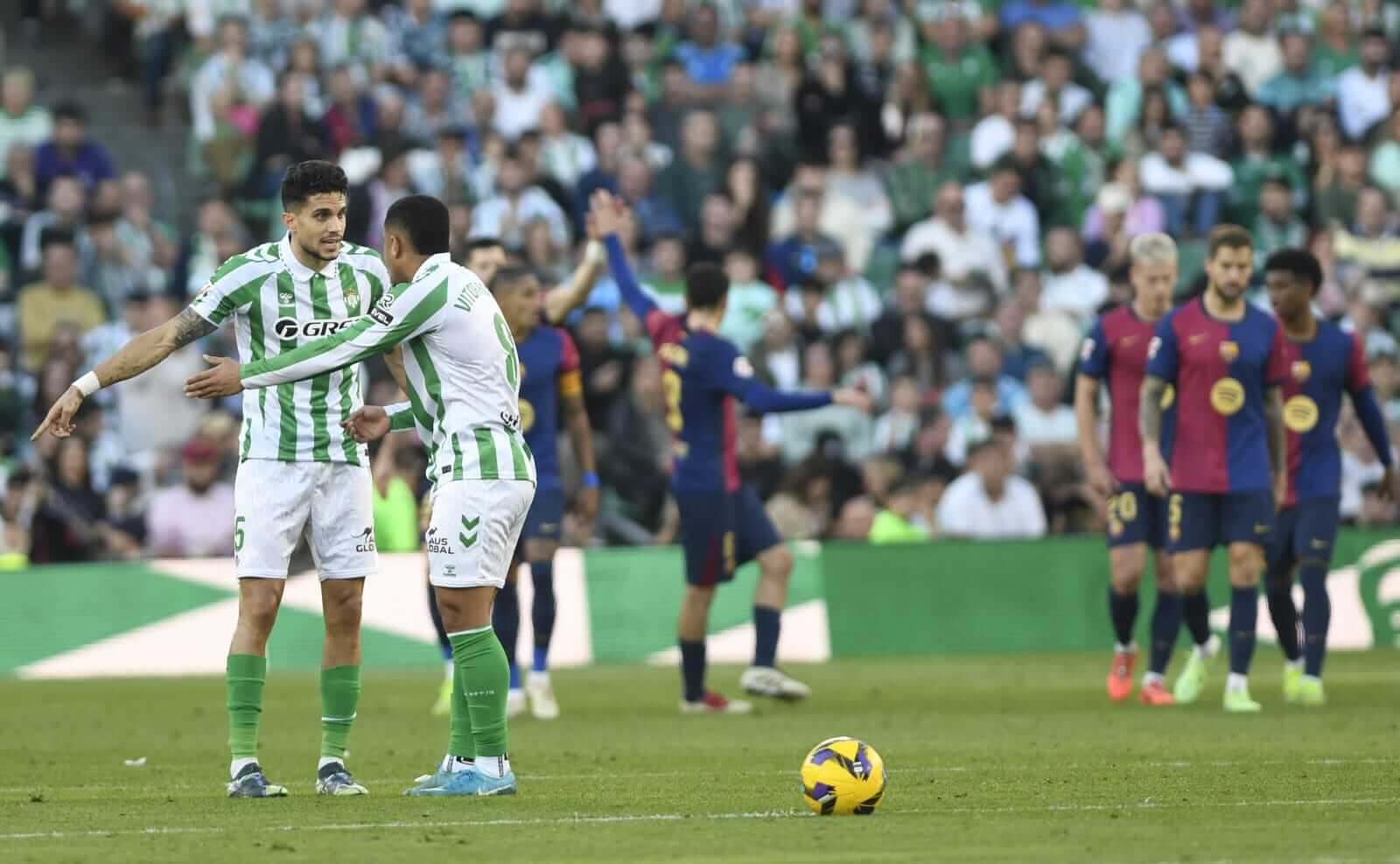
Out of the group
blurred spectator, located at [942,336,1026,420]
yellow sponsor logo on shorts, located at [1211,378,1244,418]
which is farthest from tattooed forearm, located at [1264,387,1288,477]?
blurred spectator, located at [942,336,1026,420]

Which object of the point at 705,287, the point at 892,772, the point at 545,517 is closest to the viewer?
the point at 892,772

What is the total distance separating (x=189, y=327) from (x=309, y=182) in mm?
782

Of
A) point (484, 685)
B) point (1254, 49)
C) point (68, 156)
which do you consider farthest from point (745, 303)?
point (484, 685)

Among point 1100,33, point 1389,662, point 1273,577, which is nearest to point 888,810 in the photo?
point 1273,577

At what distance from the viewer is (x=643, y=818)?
28.5 feet

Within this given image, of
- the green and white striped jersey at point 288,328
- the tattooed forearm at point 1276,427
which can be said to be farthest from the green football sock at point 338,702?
the tattooed forearm at point 1276,427

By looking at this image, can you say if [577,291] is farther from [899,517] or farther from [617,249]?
[899,517]

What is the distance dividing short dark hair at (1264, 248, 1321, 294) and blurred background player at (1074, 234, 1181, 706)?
2.41 ft

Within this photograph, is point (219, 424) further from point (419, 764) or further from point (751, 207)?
point (419, 764)

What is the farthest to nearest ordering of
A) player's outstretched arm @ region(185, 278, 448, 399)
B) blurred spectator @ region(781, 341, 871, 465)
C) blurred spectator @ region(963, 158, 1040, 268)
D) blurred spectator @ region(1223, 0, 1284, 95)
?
blurred spectator @ region(1223, 0, 1284, 95), blurred spectator @ region(963, 158, 1040, 268), blurred spectator @ region(781, 341, 871, 465), player's outstretched arm @ region(185, 278, 448, 399)

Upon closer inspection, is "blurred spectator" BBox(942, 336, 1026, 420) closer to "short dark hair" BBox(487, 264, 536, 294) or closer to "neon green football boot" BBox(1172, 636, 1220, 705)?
"neon green football boot" BBox(1172, 636, 1220, 705)

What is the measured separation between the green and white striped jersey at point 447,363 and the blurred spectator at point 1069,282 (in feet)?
51.9

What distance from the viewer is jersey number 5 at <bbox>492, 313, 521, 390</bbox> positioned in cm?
972

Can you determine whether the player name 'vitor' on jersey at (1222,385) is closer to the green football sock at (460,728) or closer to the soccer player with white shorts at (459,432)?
the soccer player with white shorts at (459,432)
